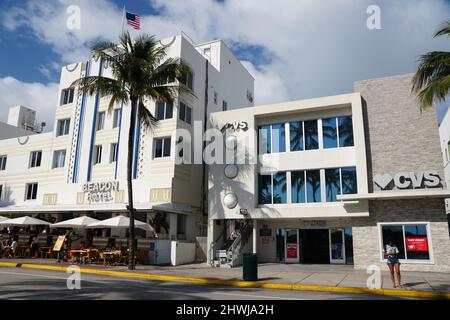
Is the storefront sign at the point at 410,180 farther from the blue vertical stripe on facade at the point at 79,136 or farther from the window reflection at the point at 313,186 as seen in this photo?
the blue vertical stripe on facade at the point at 79,136

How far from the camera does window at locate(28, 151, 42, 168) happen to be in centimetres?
3281

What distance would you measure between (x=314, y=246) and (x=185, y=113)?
42.2 feet

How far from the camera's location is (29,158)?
33.1m

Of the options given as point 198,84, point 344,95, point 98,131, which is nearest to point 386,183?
point 344,95

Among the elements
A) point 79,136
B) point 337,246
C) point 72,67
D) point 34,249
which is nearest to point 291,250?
point 337,246

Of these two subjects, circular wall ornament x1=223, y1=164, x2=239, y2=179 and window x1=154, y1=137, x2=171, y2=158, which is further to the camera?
window x1=154, y1=137, x2=171, y2=158

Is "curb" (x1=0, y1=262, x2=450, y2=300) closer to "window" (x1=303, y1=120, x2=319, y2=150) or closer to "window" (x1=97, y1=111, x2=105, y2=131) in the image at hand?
"window" (x1=303, y1=120, x2=319, y2=150)

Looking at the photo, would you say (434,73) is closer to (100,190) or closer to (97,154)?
(100,190)

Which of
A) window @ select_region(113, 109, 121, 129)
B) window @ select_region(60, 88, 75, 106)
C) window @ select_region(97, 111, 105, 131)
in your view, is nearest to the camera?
window @ select_region(113, 109, 121, 129)

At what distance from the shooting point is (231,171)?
80.4 feet

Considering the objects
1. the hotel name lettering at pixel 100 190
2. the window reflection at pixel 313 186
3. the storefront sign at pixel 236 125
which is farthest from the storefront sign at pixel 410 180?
the hotel name lettering at pixel 100 190

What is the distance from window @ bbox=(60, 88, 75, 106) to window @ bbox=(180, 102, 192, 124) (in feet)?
35.3

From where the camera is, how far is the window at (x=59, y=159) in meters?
31.0

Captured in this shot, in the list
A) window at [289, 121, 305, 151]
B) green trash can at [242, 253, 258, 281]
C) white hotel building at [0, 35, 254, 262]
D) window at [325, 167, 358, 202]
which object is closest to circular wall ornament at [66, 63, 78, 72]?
white hotel building at [0, 35, 254, 262]
